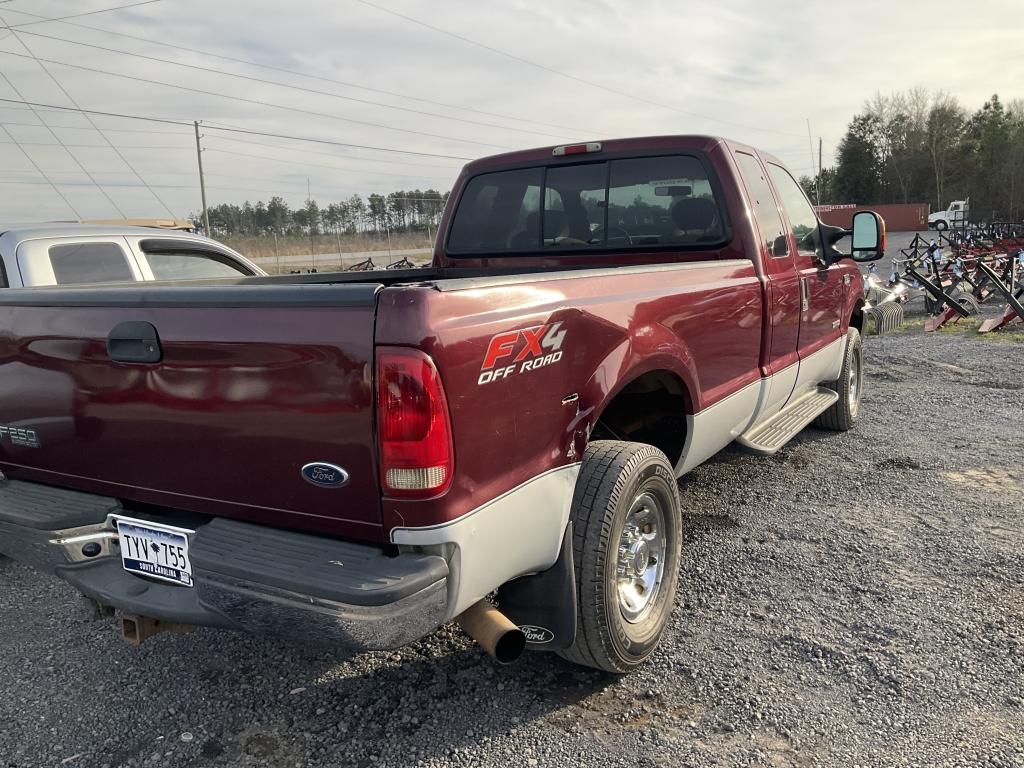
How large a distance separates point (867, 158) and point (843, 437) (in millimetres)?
88774

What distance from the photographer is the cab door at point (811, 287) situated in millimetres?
4770

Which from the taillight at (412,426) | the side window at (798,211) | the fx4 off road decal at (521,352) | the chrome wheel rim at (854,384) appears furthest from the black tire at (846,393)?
the taillight at (412,426)

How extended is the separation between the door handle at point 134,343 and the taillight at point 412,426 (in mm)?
785

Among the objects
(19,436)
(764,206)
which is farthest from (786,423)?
(19,436)

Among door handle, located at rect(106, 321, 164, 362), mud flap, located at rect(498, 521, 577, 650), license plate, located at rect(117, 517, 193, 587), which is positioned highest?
door handle, located at rect(106, 321, 164, 362)

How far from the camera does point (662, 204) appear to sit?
13.7ft

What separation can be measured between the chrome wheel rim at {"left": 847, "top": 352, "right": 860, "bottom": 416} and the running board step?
0.55 meters

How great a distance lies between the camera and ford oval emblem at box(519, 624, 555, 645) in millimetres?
2623

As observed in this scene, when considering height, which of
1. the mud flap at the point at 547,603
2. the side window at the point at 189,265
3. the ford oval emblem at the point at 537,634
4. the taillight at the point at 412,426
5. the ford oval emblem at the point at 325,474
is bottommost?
the ford oval emblem at the point at 537,634

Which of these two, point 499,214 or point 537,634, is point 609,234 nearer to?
point 499,214

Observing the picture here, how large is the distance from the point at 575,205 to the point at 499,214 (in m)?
0.50

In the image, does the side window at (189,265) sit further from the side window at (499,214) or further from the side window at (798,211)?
the side window at (798,211)

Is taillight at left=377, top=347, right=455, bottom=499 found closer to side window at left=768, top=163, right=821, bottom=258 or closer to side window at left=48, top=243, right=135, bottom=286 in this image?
side window at left=768, top=163, right=821, bottom=258

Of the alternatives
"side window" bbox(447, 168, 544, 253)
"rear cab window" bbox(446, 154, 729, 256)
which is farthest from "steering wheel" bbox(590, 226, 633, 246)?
"side window" bbox(447, 168, 544, 253)
